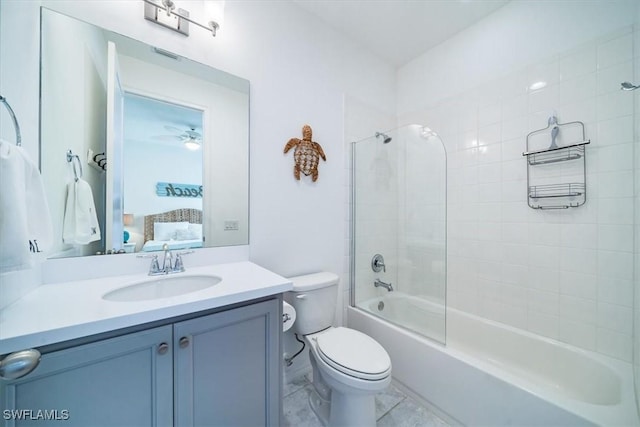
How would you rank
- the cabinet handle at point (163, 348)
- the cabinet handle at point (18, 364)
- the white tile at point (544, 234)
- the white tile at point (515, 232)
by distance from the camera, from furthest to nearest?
1. the white tile at point (515, 232)
2. the white tile at point (544, 234)
3. the cabinet handle at point (163, 348)
4. the cabinet handle at point (18, 364)

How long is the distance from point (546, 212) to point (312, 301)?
1573 millimetres

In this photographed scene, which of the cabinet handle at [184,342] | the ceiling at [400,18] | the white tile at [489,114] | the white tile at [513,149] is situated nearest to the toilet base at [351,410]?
the cabinet handle at [184,342]

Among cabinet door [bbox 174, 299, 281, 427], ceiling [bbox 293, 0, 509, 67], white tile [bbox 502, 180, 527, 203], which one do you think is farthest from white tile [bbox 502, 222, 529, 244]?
cabinet door [bbox 174, 299, 281, 427]

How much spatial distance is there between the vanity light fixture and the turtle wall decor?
727mm

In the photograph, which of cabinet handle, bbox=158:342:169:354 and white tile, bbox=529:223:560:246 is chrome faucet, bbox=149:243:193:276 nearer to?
cabinet handle, bbox=158:342:169:354

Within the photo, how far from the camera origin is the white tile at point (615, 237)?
50.0 inches

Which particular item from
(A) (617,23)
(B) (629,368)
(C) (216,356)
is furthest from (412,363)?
(A) (617,23)

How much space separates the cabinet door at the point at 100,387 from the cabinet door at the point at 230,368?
5cm

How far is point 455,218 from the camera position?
198cm

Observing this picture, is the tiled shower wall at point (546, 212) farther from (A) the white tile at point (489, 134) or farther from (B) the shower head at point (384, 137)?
(B) the shower head at point (384, 137)

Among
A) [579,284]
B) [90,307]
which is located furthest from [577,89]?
[90,307]

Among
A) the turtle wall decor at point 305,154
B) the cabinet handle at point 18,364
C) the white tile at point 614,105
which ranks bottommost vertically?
the cabinet handle at point 18,364

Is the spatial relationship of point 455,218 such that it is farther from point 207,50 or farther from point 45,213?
point 45,213

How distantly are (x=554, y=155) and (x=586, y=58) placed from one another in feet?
1.79
